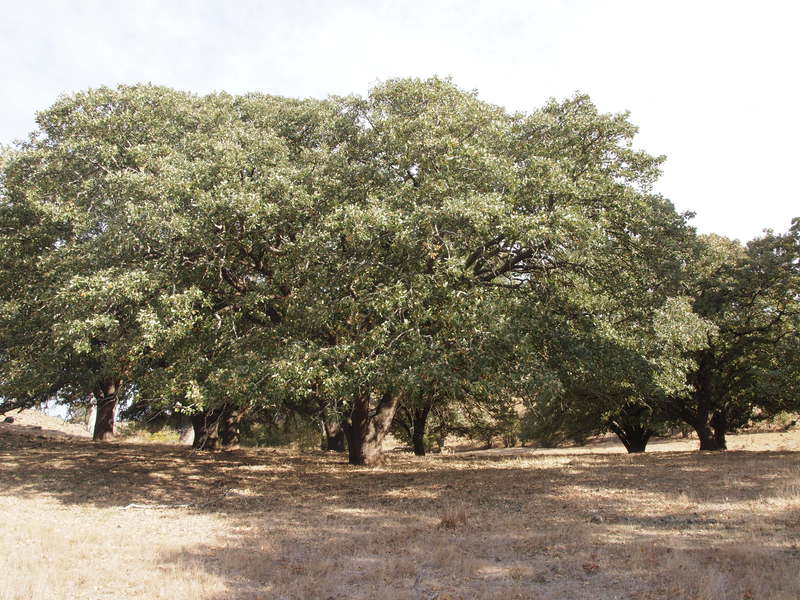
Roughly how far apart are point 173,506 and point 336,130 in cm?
1184

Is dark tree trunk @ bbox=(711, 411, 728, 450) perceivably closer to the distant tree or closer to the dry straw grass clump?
the distant tree

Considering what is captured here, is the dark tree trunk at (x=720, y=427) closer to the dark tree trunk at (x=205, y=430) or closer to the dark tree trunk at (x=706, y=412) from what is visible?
the dark tree trunk at (x=706, y=412)

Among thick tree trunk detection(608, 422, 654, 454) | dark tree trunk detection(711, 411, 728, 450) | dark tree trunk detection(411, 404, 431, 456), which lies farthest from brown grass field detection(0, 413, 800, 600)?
thick tree trunk detection(608, 422, 654, 454)

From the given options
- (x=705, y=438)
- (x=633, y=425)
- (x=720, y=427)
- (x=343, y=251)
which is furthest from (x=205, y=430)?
(x=720, y=427)

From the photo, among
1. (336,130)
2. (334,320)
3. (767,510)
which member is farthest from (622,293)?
(336,130)

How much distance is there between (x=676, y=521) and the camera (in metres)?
11.1

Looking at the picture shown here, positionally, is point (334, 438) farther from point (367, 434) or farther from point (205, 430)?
point (367, 434)

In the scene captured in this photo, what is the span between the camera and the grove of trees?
13.8 m

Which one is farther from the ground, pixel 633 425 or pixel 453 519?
pixel 633 425

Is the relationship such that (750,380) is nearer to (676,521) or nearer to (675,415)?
(675,415)

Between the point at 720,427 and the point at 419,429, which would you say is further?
the point at 419,429

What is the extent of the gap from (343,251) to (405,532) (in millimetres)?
7341

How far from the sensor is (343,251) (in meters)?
15.4

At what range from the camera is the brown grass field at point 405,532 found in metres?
8.00
